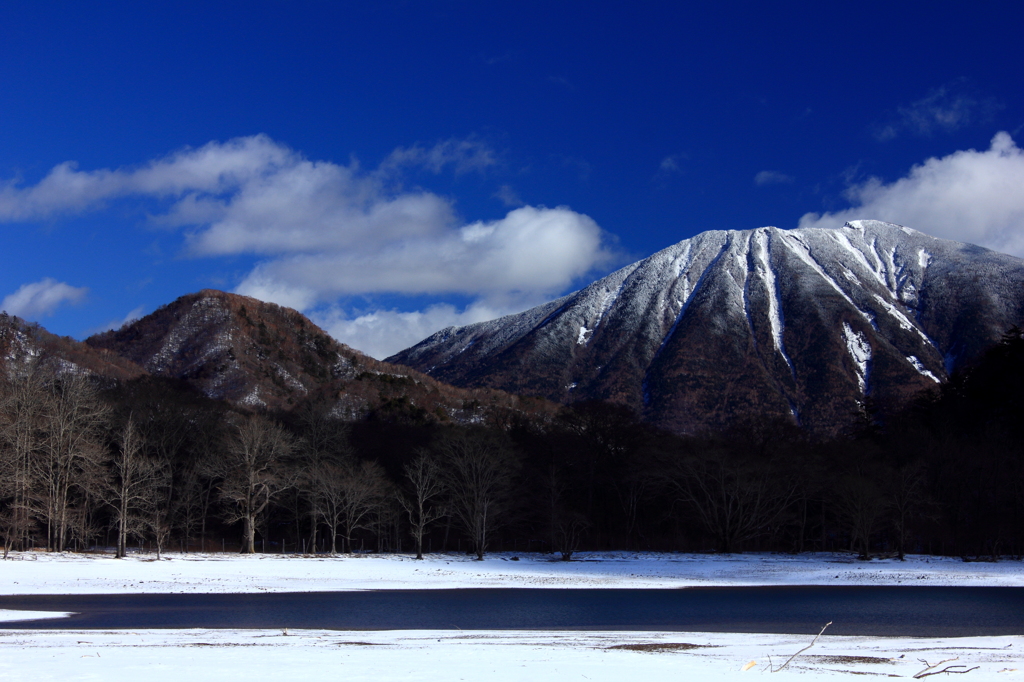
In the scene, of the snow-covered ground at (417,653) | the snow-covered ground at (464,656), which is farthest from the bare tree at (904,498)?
the snow-covered ground at (464,656)

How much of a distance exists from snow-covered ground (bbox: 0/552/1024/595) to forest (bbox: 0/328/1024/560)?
171 inches

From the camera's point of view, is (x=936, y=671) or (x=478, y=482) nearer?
(x=936, y=671)

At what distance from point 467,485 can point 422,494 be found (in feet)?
11.7

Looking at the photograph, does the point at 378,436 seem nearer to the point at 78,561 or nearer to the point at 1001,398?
the point at 78,561

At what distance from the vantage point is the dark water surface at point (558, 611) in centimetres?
2733

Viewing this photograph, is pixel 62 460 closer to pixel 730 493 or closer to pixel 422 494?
pixel 422 494

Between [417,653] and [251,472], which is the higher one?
[251,472]

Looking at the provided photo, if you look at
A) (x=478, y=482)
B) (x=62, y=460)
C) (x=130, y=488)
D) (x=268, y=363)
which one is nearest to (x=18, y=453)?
(x=62, y=460)

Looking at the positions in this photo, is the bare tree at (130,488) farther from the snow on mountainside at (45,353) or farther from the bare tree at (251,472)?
the snow on mountainside at (45,353)

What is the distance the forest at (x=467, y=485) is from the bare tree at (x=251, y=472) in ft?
0.63

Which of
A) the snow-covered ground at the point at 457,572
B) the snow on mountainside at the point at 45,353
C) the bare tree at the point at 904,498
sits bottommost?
the snow-covered ground at the point at 457,572

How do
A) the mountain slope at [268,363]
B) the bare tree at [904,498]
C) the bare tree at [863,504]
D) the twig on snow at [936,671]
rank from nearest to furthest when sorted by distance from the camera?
the twig on snow at [936,671], the bare tree at [863,504], the bare tree at [904,498], the mountain slope at [268,363]

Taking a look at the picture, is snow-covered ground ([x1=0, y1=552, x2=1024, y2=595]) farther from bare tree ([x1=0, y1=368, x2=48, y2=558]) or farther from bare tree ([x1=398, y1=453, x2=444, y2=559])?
bare tree ([x1=0, y1=368, x2=48, y2=558])

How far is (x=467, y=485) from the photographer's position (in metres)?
63.8
